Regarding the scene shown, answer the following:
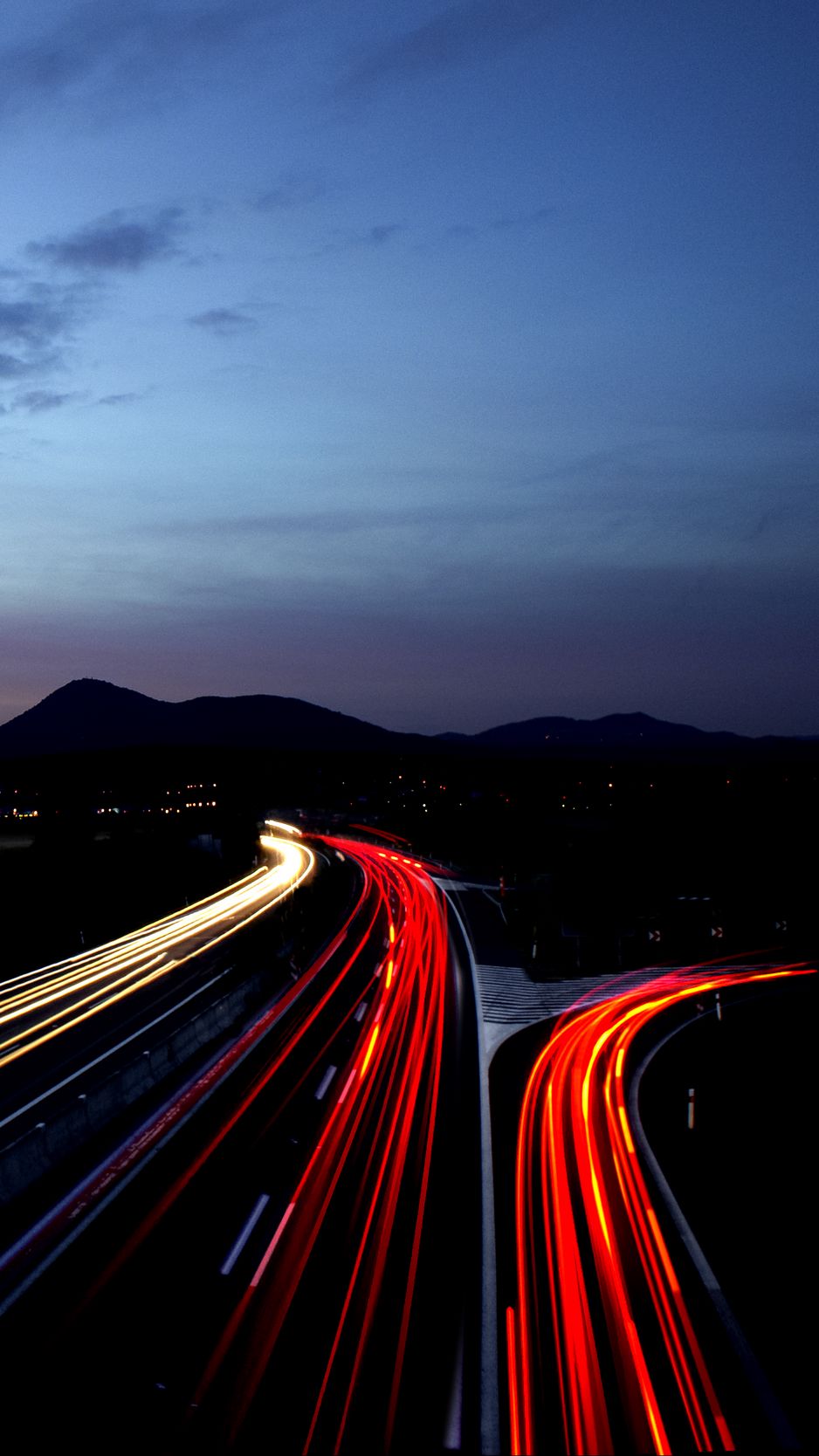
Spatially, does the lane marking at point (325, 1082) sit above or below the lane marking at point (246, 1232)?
below

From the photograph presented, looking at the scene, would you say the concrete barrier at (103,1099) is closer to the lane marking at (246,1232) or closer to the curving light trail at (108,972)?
the curving light trail at (108,972)

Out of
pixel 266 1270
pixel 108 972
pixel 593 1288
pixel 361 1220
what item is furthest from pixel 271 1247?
pixel 108 972

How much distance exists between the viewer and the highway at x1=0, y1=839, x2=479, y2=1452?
34.9 feet

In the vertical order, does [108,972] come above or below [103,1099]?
below

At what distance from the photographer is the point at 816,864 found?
6166 centimetres

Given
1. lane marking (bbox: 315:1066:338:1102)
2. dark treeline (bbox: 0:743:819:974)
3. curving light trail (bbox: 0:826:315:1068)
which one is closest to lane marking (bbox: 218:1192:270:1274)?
lane marking (bbox: 315:1066:338:1102)

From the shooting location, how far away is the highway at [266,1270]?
34.9 feet

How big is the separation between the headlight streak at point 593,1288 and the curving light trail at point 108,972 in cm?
1377

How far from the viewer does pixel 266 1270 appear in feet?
45.2

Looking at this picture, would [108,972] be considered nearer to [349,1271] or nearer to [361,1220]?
[361,1220]

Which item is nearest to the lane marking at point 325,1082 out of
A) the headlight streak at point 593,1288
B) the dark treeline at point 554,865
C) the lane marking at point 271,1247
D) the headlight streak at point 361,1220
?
the headlight streak at point 361,1220

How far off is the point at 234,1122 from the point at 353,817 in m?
120

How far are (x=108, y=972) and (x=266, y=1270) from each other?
887 inches

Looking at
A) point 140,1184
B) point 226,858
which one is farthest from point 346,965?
point 226,858
